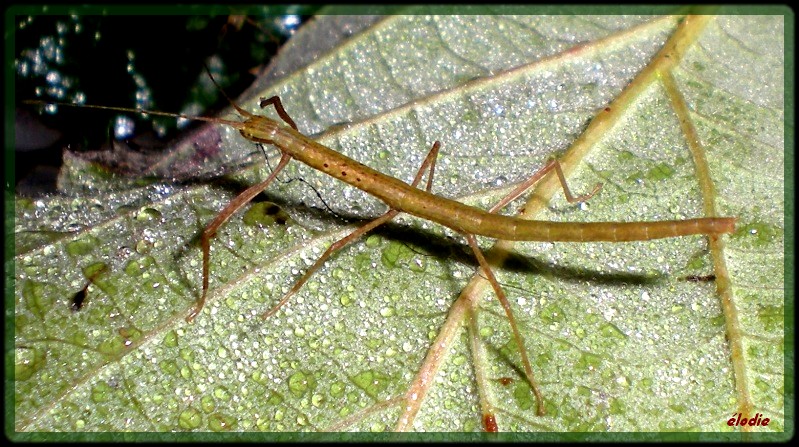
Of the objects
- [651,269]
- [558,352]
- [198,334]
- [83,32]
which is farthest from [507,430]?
[83,32]

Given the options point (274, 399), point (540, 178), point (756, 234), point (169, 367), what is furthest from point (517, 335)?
point (169, 367)

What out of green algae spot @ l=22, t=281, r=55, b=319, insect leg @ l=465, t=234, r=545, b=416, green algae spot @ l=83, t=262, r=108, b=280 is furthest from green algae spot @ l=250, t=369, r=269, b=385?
insect leg @ l=465, t=234, r=545, b=416

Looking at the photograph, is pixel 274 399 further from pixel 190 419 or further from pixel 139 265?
pixel 139 265

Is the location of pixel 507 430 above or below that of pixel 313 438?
above

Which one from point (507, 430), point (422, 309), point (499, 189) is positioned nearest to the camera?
point (507, 430)

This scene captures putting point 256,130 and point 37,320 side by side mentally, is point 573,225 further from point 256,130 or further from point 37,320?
point 37,320

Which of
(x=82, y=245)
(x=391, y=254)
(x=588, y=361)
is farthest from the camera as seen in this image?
(x=391, y=254)

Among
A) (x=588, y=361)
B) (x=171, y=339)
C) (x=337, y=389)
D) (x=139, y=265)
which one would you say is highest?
(x=588, y=361)
